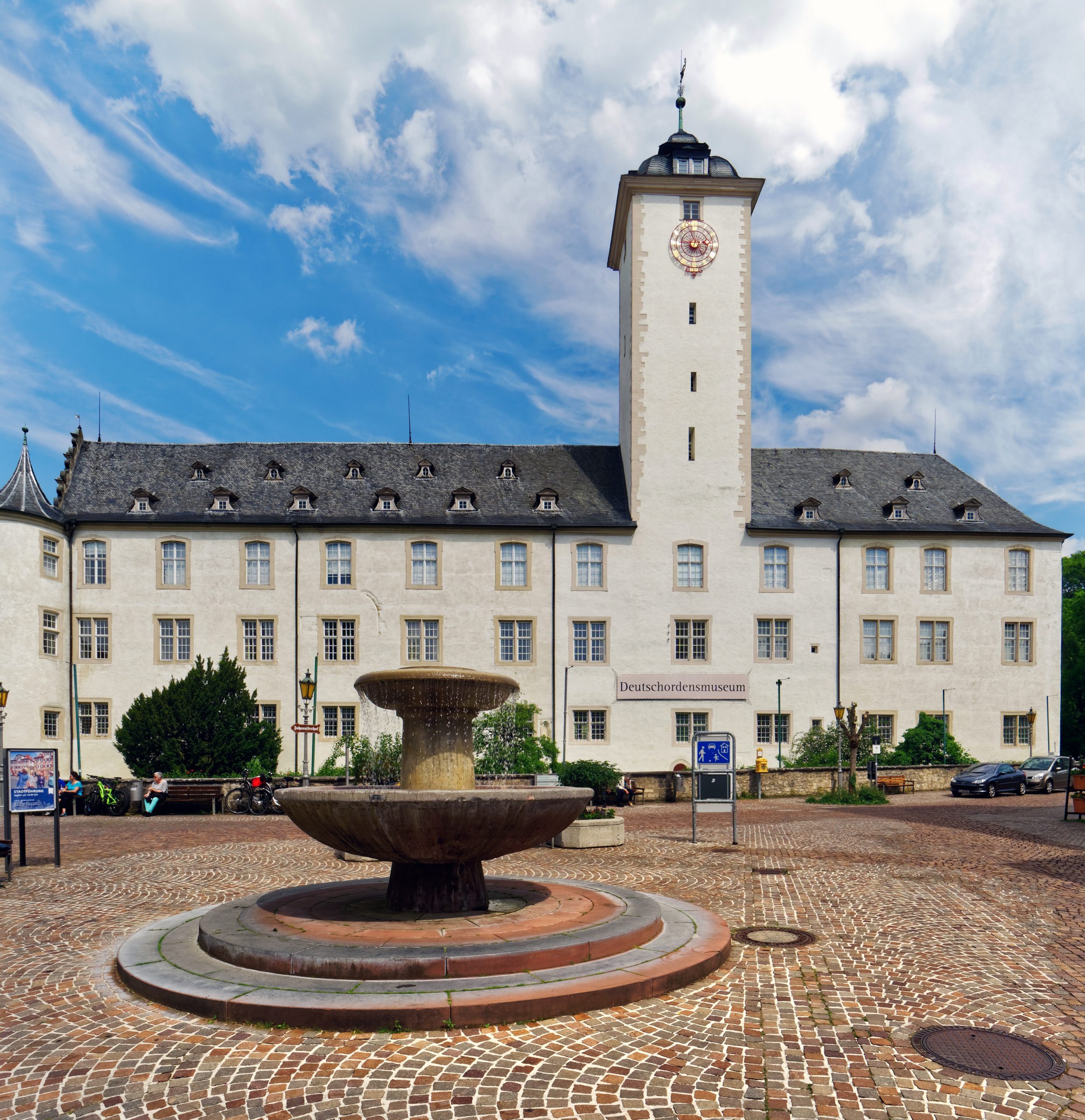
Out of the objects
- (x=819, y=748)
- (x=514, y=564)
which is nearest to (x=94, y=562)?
(x=514, y=564)

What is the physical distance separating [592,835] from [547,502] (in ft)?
73.3

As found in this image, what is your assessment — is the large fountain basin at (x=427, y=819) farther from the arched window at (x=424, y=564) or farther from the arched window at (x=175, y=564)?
the arched window at (x=175, y=564)

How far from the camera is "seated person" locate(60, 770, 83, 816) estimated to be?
26281 millimetres

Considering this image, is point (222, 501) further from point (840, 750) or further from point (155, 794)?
point (840, 750)

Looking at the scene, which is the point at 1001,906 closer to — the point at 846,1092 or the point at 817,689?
the point at 846,1092

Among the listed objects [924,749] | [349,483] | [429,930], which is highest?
[349,483]

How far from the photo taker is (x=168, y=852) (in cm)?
1734

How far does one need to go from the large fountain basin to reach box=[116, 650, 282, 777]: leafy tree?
84.7ft

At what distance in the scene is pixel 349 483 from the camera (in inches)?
1540

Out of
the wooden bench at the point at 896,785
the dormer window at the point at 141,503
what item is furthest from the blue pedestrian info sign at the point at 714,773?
the dormer window at the point at 141,503

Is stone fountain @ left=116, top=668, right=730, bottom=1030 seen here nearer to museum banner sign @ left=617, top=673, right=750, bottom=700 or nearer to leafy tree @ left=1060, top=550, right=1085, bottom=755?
museum banner sign @ left=617, top=673, right=750, bottom=700

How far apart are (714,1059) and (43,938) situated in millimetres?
7534

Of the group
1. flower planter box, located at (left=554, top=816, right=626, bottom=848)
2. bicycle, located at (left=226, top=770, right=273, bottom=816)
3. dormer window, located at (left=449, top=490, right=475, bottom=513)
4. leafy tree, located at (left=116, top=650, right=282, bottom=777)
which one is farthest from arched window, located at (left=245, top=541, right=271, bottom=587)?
flower planter box, located at (left=554, top=816, right=626, bottom=848)

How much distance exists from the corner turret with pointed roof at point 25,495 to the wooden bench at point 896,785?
3252 centimetres
